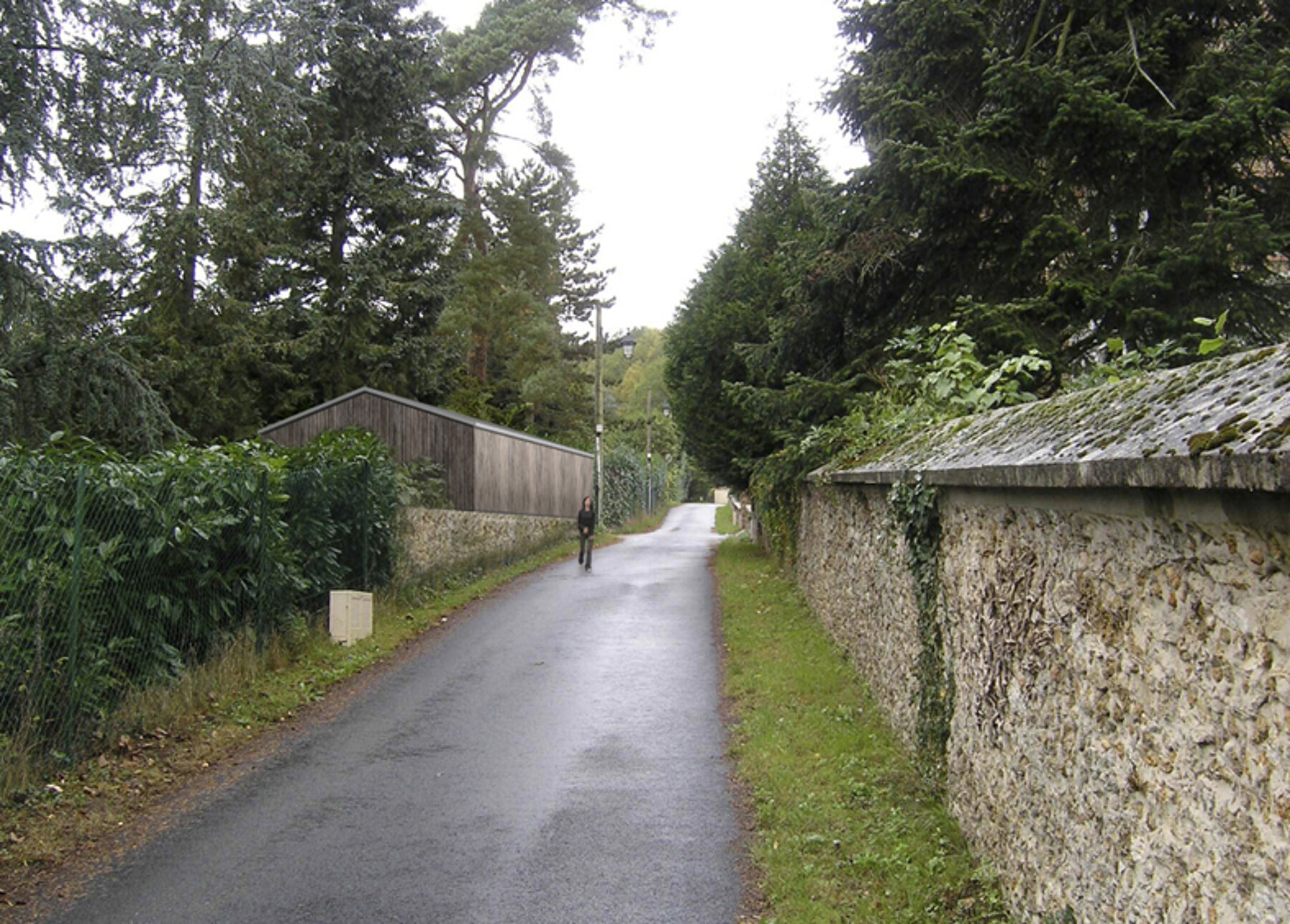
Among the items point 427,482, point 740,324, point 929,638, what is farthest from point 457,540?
point 929,638

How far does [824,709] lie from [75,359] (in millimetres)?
9655

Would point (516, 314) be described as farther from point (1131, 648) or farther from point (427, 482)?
point (1131, 648)

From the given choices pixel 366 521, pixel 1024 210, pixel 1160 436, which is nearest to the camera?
pixel 1160 436

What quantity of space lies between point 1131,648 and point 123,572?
23.9 ft

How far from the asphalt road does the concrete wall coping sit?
2546 millimetres

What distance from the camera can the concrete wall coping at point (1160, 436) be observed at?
7.27ft

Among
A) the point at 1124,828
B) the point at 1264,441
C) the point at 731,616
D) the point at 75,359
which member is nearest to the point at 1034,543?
the point at 1124,828

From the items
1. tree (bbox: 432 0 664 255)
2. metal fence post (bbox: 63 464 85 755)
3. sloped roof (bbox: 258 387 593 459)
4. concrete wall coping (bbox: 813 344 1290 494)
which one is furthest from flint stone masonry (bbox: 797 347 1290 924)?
tree (bbox: 432 0 664 255)

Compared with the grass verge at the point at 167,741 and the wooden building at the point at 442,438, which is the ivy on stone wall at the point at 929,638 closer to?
the grass verge at the point at 167,741

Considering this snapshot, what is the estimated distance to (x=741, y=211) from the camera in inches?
1065

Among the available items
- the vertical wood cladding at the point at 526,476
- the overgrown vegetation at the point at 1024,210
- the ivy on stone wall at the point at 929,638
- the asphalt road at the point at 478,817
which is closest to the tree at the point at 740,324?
the overgrown vegetation at the point at 1024,210

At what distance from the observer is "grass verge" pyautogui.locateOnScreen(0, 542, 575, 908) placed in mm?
5613

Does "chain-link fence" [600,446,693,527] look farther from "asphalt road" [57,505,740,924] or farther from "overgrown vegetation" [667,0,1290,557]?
"asphalt road" [57,505,740,924]

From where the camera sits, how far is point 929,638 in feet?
20.0
